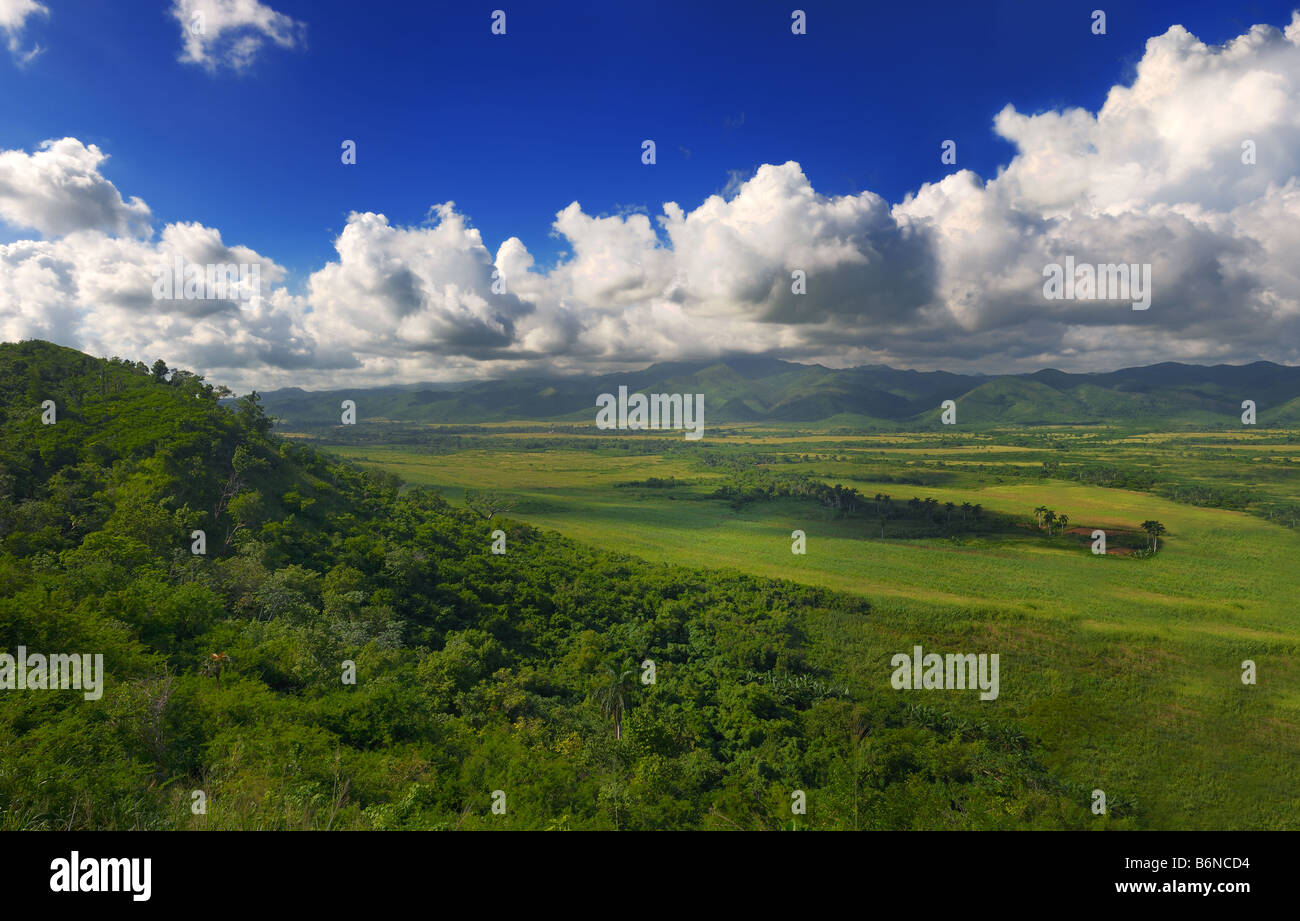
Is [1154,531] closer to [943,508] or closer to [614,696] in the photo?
[943,508]

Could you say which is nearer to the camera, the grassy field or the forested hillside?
the forested hillside

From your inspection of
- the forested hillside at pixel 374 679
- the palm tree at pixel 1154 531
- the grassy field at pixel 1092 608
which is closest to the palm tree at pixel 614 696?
the forested hillside at pixel 374 679

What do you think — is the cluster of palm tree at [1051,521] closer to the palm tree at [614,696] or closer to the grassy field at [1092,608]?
the grassy field at [1092,608]

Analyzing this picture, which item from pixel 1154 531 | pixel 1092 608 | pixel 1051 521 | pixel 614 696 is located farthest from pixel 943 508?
pixel 614 696

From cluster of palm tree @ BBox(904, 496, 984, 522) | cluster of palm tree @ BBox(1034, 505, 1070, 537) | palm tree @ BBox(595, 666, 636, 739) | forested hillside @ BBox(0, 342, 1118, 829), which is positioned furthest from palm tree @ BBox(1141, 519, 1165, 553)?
palm tree @ BBox(595, 666, 636, 739)

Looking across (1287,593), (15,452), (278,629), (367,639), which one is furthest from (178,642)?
(1287,593)

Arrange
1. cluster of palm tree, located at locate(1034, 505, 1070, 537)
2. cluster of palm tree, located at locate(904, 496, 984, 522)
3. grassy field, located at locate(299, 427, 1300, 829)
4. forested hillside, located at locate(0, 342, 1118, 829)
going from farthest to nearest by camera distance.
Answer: cluster of palm tree, located at locate(904, 496, 984, 522), cluster of palm tree, located at locate(1034, 505, 1070, 537), grassy field, located at locate(299, 427, 1300, 829), forested hillside, located at locate(0, 342, 1118, 829)

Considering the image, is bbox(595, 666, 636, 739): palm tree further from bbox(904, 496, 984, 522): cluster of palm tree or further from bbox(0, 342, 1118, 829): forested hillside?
bbox(904, 496, 984, 522): cluster of palm tree

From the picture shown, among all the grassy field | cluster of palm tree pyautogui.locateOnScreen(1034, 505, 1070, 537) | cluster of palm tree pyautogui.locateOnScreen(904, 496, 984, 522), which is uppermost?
cluster of palm tree pyautogui.locateOnScreen(904, 496, 984, 522)
